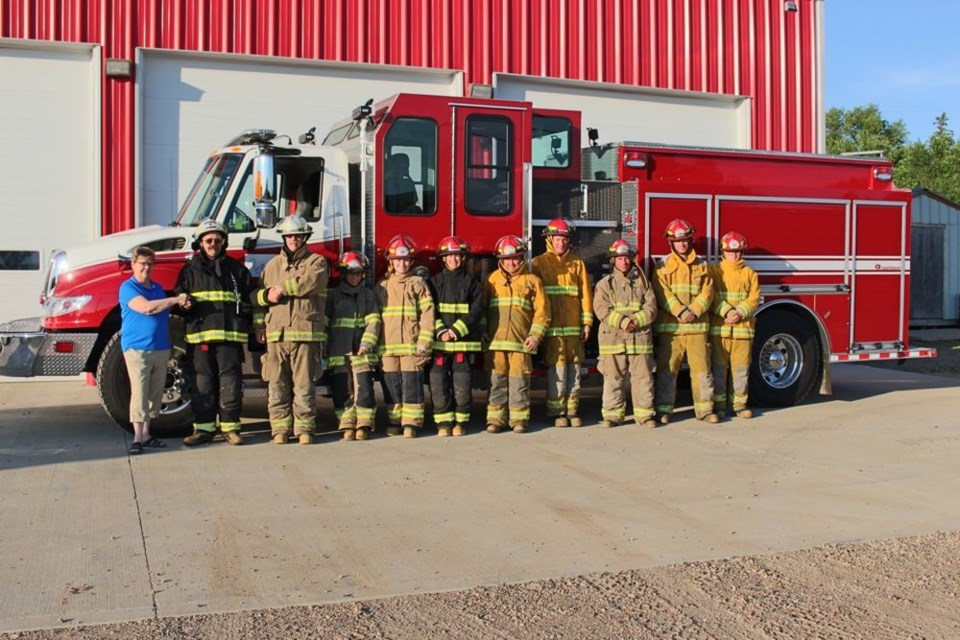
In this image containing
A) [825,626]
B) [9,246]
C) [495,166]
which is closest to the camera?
[825,626]

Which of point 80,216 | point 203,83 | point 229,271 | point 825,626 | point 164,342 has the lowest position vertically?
point 825,626

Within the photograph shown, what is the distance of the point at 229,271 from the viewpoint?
805 cm

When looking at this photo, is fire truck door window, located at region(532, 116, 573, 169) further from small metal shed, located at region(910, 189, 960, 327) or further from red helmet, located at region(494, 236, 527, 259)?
small metal shed, located at region(910, 189, 960, 327)

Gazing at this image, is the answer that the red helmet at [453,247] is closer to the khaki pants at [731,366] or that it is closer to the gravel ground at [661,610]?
the khaki pants at [731,366]

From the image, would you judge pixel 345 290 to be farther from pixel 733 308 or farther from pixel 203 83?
pixel 203 83

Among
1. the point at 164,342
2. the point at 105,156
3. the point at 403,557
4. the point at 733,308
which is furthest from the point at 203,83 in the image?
the point at 403,557

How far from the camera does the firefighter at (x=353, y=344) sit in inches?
329

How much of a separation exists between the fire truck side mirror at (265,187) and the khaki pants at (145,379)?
1.37 meters

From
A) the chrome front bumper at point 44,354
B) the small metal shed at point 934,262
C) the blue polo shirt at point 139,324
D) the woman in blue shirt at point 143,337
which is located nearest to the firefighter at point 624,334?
the woman in blue shirt at point 143,337

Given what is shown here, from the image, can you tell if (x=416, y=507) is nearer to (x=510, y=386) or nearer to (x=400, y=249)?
(x=510, y=386)

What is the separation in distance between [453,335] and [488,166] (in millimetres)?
1682

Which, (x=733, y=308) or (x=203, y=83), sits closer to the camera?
(x=733, y=308)

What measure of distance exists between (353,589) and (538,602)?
33.5 inches

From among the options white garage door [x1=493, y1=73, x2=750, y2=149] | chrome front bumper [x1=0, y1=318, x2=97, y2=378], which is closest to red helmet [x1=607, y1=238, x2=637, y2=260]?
chrome front bumper [x1=0, y1=318, x2=97, y2=378]
